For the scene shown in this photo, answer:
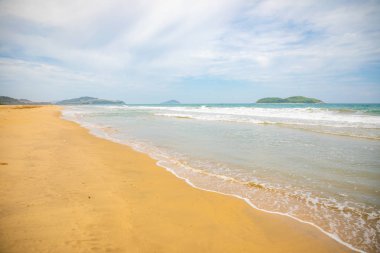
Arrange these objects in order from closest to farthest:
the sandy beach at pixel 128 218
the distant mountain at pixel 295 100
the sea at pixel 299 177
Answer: the sandy beach at pixel 128 218
the sea at pixel 299 177
the distant mountain at pixel 295 100

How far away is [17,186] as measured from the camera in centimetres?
416

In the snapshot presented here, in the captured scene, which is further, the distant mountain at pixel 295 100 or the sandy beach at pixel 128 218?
the distant mountain at pixel 295 100

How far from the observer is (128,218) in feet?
10.7

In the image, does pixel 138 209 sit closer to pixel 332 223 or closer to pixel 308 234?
pixel 308 234

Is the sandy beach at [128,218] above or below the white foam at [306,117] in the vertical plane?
below

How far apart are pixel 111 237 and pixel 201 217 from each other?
4.49ft

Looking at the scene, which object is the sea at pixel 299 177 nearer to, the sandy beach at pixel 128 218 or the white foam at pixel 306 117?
the sandy beach at pixel 128 218

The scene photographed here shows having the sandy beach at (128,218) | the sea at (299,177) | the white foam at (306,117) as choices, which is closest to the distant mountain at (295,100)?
the white foam at (306,117)

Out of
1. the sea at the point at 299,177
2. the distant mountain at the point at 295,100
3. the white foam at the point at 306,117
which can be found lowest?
the sea at the point at 299,177

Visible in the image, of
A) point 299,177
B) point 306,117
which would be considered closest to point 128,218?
point 299,177

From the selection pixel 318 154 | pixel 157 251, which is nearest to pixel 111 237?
pixel 157 251

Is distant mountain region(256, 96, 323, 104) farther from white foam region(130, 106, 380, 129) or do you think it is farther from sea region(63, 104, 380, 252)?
sea region(63, 104, 380, 252)

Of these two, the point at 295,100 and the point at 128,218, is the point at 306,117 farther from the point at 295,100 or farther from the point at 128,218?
the point at 295,100

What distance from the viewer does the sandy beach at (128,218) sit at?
8.79 ft
